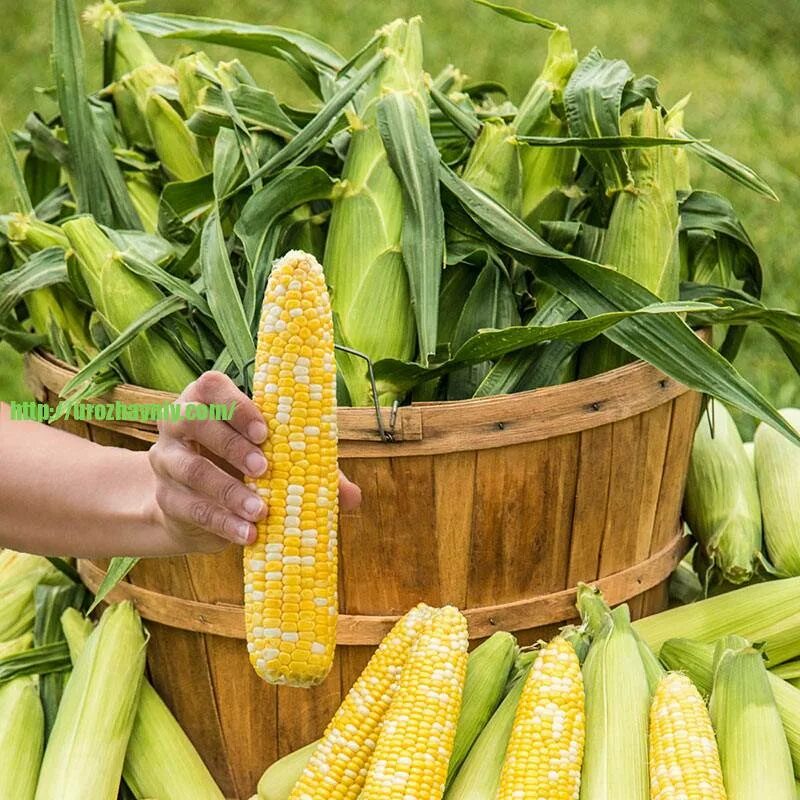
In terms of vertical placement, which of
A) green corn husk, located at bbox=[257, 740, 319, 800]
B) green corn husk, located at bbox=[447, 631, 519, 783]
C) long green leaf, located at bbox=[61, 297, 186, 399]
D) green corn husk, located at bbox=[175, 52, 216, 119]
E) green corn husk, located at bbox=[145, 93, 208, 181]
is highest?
green corn husk, located at bbox=[175, 52, 216, 119]

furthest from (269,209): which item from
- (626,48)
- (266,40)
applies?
(626,48)

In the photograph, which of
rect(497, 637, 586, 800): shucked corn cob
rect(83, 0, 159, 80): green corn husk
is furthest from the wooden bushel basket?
rect(83, 0, 159, 80): green corn husk

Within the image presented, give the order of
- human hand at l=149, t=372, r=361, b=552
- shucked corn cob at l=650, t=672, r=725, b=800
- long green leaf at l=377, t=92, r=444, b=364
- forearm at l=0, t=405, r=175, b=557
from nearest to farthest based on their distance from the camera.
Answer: human hand at l=149, t=372, r=361, b=552 → shucked corn cob at l=650, t=672, r=725, b=800 → forearm at l=0, t=405, r=175, b=557 → long green leaf at l=377, t=92, r=444, b=364

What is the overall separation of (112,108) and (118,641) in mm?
1076

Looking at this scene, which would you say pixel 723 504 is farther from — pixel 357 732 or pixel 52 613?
pixel 52 613

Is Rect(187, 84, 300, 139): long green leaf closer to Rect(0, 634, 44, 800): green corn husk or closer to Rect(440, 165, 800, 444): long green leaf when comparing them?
Rect(440, 165, 800, 444): long green leaf

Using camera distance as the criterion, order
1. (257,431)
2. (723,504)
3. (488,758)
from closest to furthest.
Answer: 1. (257,431)
2. (488,758)
3. (723,504)

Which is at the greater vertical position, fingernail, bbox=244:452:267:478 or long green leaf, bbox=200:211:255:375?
long green leaf, bbox=200:211:255:375

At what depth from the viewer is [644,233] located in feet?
6.45

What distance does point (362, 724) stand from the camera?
165cm

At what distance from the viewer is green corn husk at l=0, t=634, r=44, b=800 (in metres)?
1.90

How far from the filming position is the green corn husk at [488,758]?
1649mm

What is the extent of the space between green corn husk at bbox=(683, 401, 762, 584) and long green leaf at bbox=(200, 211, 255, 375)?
882 mm

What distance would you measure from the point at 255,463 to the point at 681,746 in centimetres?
67
